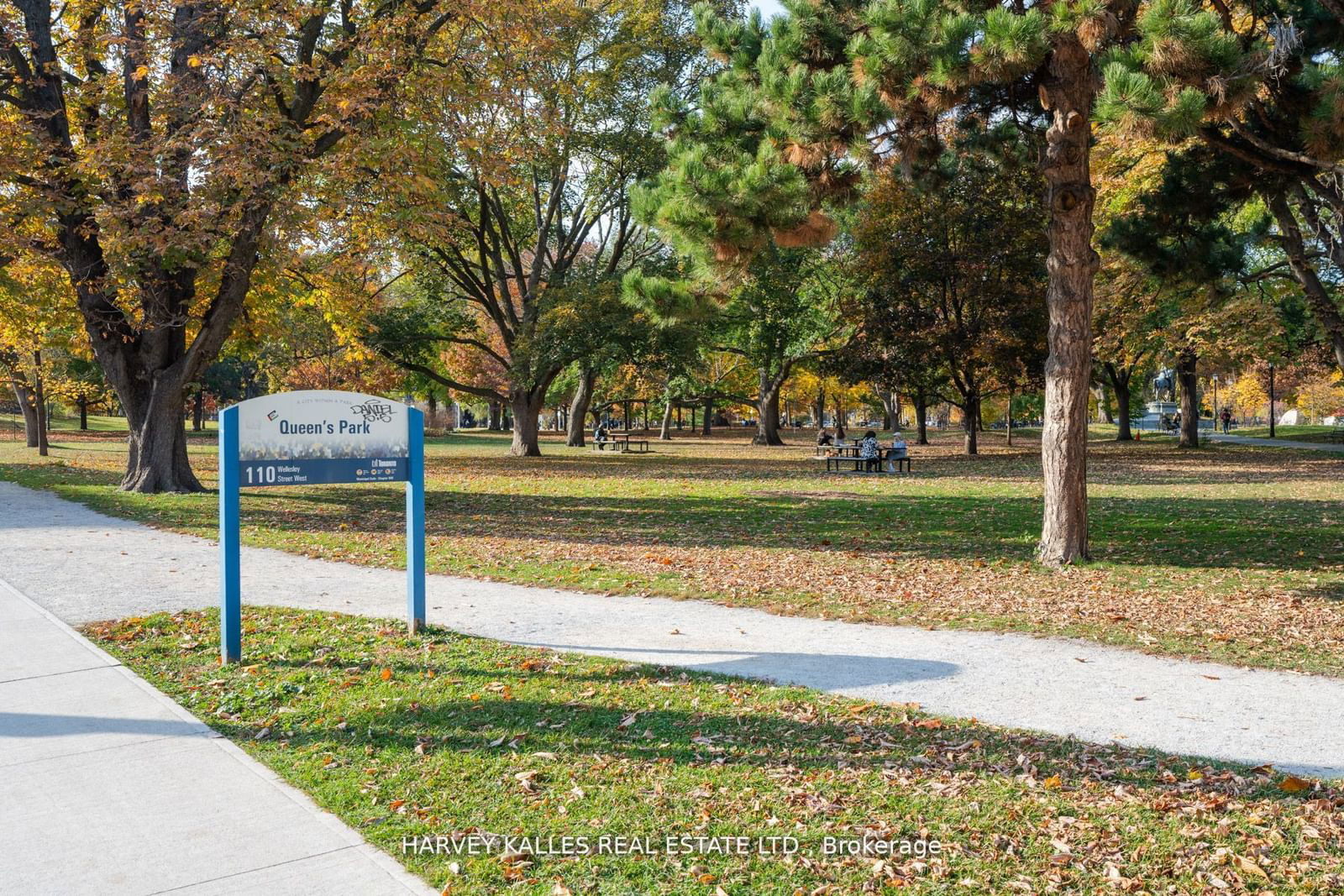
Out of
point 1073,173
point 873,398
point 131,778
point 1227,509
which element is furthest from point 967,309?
point 873,398

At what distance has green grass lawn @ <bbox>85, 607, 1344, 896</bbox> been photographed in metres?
3.53

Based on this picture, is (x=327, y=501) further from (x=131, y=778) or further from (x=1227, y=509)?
(x=1227, y=509)

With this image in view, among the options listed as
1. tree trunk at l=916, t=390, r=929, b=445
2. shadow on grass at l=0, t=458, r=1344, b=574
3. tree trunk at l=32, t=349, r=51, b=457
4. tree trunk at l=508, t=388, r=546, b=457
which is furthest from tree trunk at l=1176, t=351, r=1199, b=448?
tree trunk at l=32, t=349, r=51, b=457

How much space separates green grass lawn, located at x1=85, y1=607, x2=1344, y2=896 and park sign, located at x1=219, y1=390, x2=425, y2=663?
81 centimetres

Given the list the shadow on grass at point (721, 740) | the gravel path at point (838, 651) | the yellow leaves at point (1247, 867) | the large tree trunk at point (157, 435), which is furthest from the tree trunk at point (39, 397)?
the yellow leaves at point (1247, 867)

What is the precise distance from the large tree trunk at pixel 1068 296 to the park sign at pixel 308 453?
6582 millimetres

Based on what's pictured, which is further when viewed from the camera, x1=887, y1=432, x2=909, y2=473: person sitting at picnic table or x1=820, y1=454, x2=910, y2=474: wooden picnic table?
x1=820, y1=454, x2=910, y2=474: wooden picnic table

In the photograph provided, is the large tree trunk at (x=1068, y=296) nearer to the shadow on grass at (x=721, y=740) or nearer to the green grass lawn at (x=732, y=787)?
the green grass lawn at (x=732, y=787)

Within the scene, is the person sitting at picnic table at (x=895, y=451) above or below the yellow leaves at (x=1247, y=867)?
above

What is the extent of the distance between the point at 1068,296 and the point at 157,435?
16.0 meters

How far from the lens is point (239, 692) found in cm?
577

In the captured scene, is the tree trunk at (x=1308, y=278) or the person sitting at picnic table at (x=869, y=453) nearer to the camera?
the tree trunk at (x=1308, y=278)

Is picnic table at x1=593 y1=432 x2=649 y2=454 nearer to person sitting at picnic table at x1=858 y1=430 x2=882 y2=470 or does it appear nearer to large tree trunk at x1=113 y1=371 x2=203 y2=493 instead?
person sitting at picnic table at x1=858 y1=430 x2=882 y2=470

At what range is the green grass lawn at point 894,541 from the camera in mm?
7957
